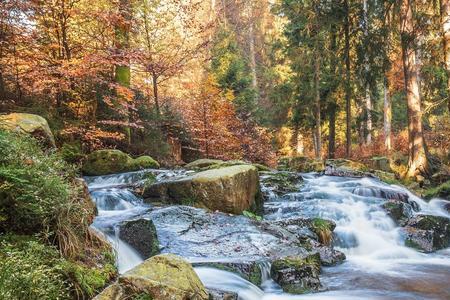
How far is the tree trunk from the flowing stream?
3.42 meters

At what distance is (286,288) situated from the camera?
558 cm

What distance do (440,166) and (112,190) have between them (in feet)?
40.7

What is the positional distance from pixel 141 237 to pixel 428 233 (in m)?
6.03

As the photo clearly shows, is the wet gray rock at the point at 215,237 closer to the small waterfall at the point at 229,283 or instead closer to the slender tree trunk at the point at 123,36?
the small waterfall at the point at 229,283

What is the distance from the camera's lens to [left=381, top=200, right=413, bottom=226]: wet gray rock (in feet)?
31.7

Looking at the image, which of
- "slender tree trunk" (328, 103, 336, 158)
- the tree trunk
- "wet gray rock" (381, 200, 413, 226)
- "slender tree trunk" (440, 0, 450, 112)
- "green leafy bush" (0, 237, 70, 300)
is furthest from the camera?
"slender tree trunk" (328, 103, 336, 158)

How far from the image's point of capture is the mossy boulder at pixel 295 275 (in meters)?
5.64

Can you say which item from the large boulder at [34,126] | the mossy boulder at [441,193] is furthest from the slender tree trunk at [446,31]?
the large boulder at [34,126]

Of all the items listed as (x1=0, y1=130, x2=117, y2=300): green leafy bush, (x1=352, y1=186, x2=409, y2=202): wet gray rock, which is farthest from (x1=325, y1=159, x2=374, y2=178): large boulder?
(x1=0, y1=130, x2=117, y2=300): green leafy bush

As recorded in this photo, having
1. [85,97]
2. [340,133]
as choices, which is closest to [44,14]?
[85,97]

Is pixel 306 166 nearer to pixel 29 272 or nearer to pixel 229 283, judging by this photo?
pixel 229 283

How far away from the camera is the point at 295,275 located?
580 cm

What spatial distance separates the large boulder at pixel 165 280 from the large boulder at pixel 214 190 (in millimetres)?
4297

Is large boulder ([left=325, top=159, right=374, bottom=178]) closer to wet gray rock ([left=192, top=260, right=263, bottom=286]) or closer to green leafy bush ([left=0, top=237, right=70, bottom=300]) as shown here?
wet gray rock ([left=192, top=260, right=263, bottom=286])
